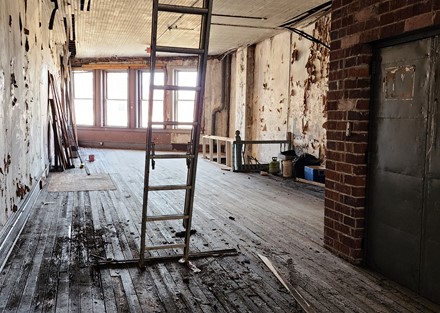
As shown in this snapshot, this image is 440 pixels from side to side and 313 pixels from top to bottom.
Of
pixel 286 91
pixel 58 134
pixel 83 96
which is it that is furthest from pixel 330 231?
pixel 83 96

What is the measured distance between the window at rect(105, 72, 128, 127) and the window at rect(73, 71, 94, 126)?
0.57 meters

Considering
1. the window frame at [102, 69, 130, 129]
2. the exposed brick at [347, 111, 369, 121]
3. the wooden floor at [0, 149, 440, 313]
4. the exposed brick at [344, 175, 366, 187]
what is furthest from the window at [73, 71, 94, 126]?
the exposed brick at [344, 175, 366, 187]

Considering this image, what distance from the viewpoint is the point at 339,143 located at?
11.5ft

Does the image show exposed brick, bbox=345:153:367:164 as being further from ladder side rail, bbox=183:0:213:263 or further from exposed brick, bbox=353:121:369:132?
ladder side rail, bbox=183:0:213:263

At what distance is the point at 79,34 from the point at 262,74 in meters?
4.48

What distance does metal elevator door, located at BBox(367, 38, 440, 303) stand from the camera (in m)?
2.66

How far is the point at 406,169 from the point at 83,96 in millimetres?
12696

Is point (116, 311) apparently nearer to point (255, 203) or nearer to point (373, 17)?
point (373, 17)

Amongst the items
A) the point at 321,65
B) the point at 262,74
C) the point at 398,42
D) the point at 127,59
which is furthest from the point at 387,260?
the point at 127,59

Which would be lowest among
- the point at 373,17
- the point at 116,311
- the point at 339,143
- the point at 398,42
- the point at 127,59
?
the point at 116,311

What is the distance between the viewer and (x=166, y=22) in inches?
336

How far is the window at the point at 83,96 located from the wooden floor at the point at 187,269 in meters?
8.65

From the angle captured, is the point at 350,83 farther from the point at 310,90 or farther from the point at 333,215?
the point at 310,90

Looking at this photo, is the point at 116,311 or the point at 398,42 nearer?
the point at 116,311
